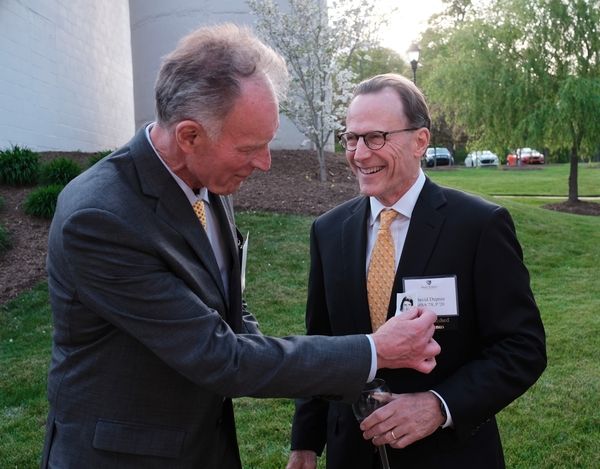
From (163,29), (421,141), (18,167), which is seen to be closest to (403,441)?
(421,141)

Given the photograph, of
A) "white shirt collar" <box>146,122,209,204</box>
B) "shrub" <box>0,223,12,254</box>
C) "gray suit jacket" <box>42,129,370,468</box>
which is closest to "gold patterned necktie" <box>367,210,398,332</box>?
"gray suit jacket" <box>42,129,370,468</box>

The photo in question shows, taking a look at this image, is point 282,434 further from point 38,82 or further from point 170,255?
point 38,82

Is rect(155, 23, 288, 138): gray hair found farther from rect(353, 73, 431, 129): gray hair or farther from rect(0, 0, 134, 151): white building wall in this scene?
rect(0, 0, 134, 151): white building wall

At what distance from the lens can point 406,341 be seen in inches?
77.0

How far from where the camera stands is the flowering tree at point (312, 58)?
13523mm

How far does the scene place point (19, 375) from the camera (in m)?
5.84

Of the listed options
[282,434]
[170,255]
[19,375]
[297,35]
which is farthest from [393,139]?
[297,35]

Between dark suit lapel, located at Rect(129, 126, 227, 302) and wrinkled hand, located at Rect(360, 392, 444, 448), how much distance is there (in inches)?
27.1

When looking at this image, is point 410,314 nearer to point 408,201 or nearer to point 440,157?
point 408,201

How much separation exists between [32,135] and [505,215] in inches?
486

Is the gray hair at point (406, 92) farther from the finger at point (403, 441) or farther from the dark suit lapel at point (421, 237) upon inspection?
the finger at point (403, 441)

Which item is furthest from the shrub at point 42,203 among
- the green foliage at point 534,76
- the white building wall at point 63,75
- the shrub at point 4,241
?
the green foliage at point 534,76

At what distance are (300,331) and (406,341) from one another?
5012 millimetres

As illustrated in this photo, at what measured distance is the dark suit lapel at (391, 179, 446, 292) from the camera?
7.45 ft
